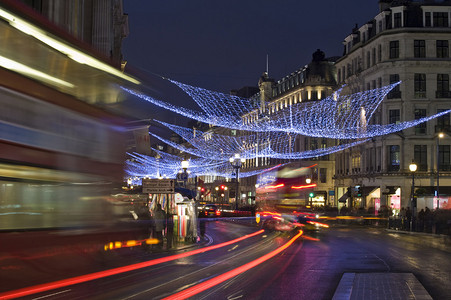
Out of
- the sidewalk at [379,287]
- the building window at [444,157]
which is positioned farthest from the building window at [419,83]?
the sidewalk at [379,287]

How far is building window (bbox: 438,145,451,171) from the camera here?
61500 millimetres

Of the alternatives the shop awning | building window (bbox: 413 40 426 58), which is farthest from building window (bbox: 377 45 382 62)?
the shop awning

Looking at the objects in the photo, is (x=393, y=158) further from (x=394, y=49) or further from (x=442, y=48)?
(x=442, y=48)

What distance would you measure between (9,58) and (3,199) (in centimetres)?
223

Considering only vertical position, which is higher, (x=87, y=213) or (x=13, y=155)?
(x=13, y=155)

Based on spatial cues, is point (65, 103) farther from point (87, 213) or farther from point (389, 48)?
point (389, 48)

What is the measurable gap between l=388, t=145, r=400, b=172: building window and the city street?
120 feet

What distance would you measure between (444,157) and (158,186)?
4373cm

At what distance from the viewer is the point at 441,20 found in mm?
62469

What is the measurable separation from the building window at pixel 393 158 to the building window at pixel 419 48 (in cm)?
994

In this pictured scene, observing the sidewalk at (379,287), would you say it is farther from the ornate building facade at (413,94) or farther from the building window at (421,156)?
the building window at (421,156)

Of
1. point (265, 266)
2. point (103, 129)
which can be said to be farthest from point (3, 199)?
point (265, 266)

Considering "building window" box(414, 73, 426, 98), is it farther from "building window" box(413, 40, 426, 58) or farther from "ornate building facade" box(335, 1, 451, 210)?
"building window" box(413, 40, 426, 58)

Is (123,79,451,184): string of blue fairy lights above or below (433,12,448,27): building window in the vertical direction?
below
